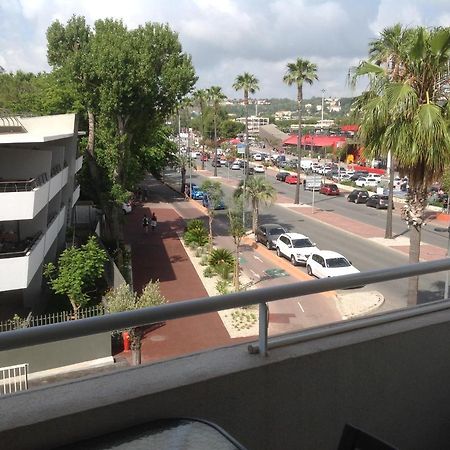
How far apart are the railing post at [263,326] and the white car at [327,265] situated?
777 inches

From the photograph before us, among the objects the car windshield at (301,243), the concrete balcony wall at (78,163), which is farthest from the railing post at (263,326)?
the concrete balcony wall at (78,163)

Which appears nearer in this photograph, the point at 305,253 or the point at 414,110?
the point at 414,110

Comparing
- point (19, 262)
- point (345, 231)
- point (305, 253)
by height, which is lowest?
point (345, 231)

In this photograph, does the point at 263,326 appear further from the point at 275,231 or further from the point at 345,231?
the point at 345,231

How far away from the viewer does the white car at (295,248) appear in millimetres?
26575

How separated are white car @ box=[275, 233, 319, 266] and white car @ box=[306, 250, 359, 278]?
234 centimetres

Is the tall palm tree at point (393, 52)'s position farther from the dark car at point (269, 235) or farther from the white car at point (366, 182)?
the white car at point (366, 182)

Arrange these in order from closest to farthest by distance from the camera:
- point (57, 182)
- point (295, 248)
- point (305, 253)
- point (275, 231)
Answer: point (57, 182) → point (305, 253) → point (295, 248) → point (275, 231)

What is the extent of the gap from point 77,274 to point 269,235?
15271mm

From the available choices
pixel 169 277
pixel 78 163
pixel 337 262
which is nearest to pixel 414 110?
pixel 337 262

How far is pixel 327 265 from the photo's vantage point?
22.7 meters

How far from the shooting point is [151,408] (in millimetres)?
2020

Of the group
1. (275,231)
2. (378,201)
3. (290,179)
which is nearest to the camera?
(275,231)

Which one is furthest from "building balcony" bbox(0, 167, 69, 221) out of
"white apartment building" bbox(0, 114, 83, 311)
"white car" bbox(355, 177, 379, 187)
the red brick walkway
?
"white car" bbox(355, 177, 379, 187)
